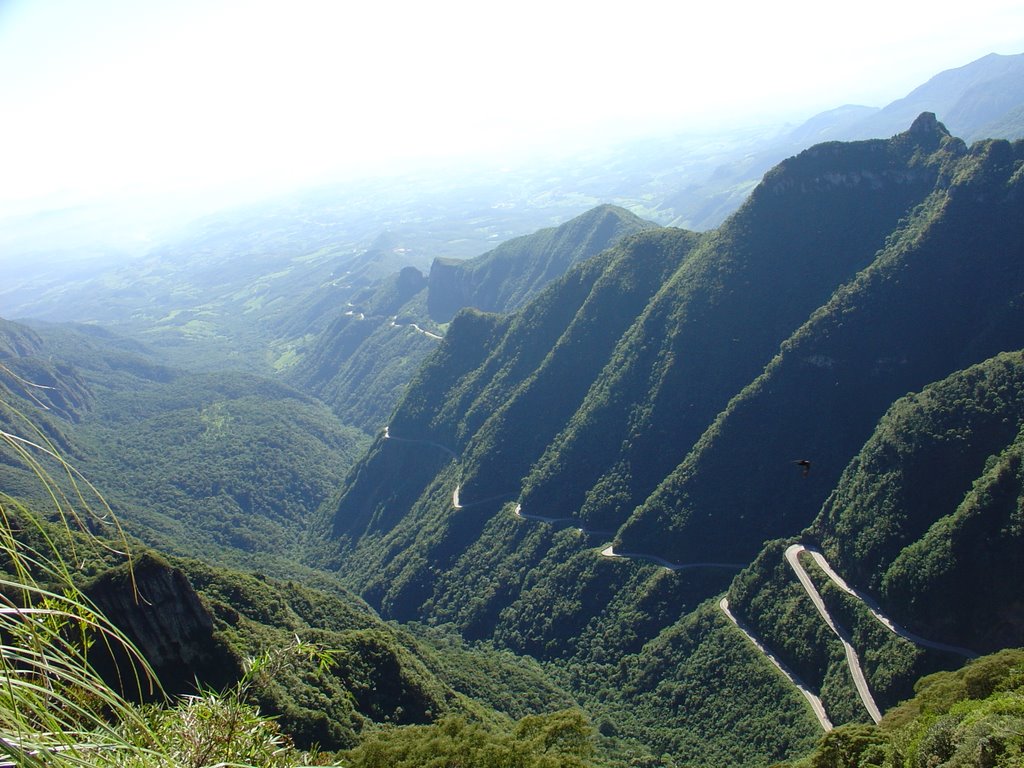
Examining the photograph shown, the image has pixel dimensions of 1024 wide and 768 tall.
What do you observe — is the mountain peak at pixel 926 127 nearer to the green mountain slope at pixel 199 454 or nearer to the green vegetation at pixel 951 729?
the green vegetation at pixel 951 729

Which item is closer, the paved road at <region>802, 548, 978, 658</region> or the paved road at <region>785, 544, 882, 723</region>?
the paved road at <region>802, 548, 978, 658</region>

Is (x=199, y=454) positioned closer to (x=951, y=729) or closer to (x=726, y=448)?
(x=726, y=448)

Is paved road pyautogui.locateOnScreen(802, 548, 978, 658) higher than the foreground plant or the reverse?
the reverse

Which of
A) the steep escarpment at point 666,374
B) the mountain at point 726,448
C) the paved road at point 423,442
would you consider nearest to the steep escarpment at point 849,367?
the mountain at point 726,448

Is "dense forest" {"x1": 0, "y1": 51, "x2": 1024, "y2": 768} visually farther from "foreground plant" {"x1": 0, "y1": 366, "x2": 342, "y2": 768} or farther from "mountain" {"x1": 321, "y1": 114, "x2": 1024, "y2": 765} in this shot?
"mountain" {"x1": 321, "y1": 114, "x2": 1024, "y2": 765}

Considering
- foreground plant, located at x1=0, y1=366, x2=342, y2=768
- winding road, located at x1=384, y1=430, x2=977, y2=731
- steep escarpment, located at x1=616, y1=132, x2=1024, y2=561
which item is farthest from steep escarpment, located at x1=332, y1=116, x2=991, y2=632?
foreground plant, located at x1=0, y1=366, x2=342, y2=768

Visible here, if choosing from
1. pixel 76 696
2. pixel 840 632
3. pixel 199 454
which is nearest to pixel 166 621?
pixel 76 696
